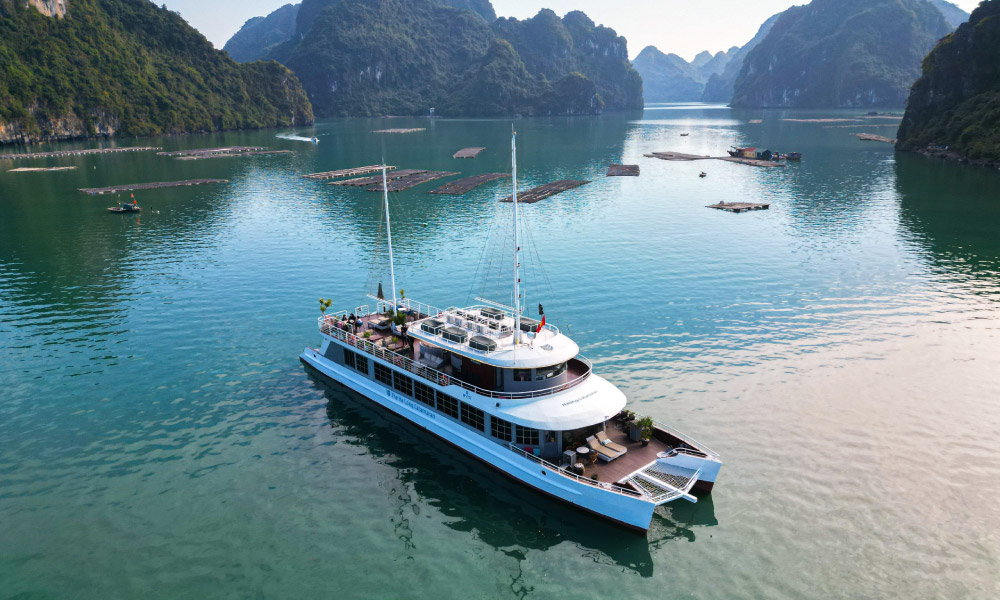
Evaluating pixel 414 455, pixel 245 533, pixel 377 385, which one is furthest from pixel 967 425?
pixel 245 533

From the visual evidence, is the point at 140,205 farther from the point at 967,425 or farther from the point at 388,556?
the point at 967,425

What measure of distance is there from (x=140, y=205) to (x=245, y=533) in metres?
101

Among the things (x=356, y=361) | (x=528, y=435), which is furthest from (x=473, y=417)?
(x=356, y=361)

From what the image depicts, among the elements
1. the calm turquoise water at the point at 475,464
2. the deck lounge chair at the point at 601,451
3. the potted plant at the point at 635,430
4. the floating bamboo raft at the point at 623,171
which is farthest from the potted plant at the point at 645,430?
the floating bamboo raft at the point at 623,171

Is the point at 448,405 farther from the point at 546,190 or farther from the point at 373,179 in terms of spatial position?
the point at 373,179

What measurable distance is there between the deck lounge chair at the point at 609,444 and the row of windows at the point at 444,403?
323cm

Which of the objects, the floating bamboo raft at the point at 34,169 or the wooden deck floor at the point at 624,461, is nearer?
the wooden deck floor at the point at 624,461

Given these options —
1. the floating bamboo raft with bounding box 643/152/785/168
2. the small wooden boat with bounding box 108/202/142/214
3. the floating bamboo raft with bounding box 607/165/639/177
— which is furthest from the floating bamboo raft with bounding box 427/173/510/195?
the floating bamboo raft with bounding box 643/152/785/168

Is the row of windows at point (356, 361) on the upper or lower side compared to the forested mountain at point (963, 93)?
lower

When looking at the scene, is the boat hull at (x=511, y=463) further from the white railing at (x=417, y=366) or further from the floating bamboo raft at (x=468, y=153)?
the floating bamboo raft at (x=468, y=153)

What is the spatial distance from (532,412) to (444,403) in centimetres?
655

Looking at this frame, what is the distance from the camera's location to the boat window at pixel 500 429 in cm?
2906

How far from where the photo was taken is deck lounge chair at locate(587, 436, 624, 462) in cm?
2705

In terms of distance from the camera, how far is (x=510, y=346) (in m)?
30.8
